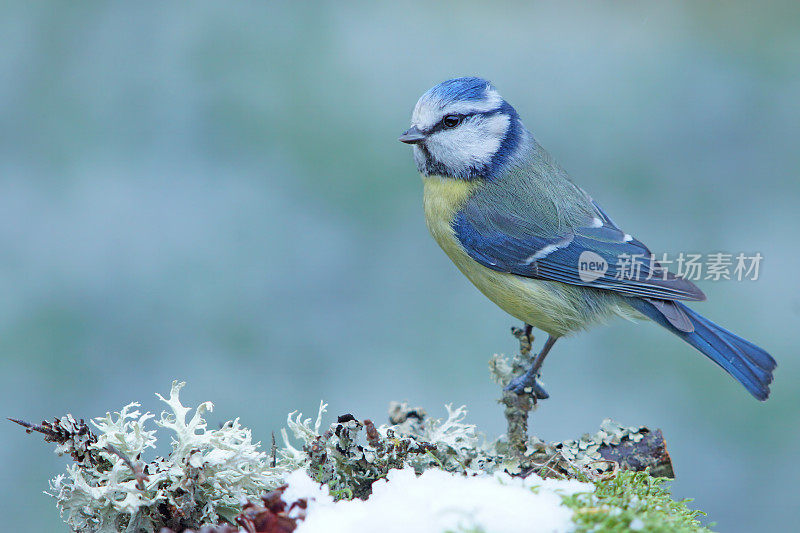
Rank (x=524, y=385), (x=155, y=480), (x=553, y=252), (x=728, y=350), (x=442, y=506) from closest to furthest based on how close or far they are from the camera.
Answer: (x=442, y=506) < (x=155, y=480) < (x=524, y=385) < (x=728, y=350) < (x=553, y=252)

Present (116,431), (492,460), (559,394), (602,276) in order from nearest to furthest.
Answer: (116,431)
(492,460)
(602,276)
(559,394)

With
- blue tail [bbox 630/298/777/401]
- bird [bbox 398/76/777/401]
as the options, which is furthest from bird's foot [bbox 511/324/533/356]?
blue tail [bbox 630/298/777/401]

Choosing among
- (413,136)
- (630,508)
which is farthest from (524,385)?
(413,136)

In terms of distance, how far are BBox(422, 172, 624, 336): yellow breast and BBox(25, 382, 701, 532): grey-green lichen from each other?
0.66 metres

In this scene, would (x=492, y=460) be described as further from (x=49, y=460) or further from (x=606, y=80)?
(x=606, y=80)

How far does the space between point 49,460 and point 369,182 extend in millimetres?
1660

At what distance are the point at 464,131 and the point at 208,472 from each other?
1.25 meters

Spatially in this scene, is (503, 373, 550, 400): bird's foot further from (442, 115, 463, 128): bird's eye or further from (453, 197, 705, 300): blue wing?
(442, 115, 463, 128): bird's eye

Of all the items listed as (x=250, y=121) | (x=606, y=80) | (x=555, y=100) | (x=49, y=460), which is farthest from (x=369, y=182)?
(x=49, y=460)

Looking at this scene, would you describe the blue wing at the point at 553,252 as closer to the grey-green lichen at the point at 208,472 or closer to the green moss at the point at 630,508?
the grey-green lichen at the point at 208,472

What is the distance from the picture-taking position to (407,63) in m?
3.37

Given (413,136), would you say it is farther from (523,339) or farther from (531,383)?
(531,383)

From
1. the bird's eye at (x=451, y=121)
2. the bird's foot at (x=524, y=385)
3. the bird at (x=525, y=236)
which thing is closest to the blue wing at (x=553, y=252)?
the bird at (x=525, y=236)

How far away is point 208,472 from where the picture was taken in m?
1.36
